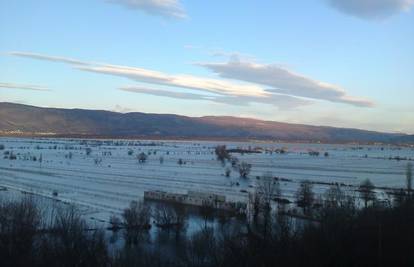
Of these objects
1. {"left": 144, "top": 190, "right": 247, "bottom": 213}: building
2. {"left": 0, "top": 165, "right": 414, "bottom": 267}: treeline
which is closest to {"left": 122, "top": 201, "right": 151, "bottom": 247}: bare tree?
{"left": 0, "top": 165, "right": 414, "bottom": 267}: treeline

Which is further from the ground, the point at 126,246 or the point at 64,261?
the point at 64,261

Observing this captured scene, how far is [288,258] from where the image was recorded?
1298 cm

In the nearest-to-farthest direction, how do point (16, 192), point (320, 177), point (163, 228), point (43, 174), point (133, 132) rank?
1. point (163, 228)
2. point (16, 192)
3. point (43, 174)
4. point (320, 177)
5. point (133, 132)

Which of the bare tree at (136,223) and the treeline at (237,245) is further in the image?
the bare tree at (136,223)

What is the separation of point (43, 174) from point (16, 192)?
15.7 meters

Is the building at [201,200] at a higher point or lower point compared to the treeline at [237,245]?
lower

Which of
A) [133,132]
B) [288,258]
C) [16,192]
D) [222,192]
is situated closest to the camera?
[288,258]

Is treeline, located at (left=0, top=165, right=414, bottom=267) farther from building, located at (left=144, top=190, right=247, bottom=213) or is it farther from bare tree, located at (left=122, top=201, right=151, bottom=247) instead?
building, located at (left=144, top=190, right=247, bottom=213)

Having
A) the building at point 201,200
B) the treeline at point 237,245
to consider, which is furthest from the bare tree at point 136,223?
the building at point 201,200

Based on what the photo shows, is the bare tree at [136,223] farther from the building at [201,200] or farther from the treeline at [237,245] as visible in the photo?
the building at [201,200]

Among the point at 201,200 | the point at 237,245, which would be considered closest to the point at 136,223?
the point at 237,245

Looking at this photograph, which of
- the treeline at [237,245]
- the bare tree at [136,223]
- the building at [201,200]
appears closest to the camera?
the treeline at [237,245]

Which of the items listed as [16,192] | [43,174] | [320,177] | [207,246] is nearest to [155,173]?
[43,174]

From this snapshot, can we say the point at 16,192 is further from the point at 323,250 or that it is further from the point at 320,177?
the point at 320,177
